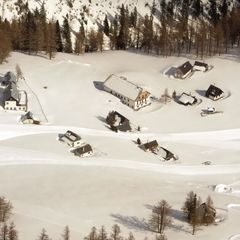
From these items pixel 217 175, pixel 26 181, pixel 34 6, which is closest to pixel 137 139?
pixel 217 175

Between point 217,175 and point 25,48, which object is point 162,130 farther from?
point 25,48

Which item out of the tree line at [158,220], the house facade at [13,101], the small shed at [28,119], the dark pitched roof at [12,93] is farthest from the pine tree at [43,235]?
the dark pitched roof at [12,93]

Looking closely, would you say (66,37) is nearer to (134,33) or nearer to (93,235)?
(134,33)

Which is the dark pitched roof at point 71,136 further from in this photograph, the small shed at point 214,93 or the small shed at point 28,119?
the small shed at point 214,93

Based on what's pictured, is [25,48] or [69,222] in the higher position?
[25,48]

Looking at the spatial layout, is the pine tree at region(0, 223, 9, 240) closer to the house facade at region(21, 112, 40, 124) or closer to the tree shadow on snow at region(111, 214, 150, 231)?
the tree shadow on snow at region(111, 214, 150, 231)

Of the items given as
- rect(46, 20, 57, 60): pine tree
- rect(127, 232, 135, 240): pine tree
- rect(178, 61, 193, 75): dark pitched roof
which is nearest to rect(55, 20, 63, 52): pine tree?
rect(46, 20, 57, 60): pine tree

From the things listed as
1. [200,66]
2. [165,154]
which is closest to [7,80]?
[165,154]
